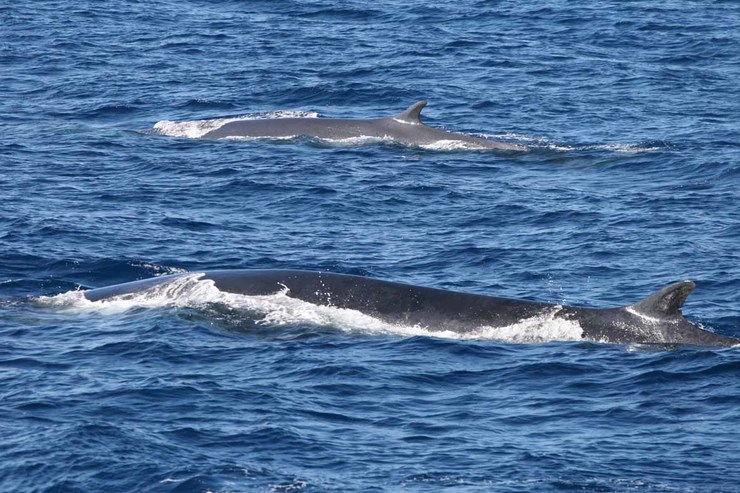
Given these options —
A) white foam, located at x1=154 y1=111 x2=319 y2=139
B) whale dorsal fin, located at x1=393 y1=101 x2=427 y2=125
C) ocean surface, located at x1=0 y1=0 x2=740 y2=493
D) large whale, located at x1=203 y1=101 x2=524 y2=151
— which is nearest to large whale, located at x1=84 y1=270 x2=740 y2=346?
ocean surface, located at x1=0 y1=0 x2=740 y2=493

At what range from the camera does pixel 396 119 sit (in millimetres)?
41656

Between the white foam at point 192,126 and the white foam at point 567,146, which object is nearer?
the white foam at point 567,146

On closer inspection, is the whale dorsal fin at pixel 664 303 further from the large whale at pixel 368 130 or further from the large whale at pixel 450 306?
the large whale at pixel 368 130

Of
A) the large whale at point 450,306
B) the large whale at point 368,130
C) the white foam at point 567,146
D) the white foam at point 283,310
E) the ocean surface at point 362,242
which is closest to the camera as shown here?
the ocean surface at point 362,242

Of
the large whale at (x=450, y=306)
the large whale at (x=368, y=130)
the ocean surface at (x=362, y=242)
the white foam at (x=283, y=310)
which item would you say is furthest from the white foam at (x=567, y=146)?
the white foam at (x=283, y=310)

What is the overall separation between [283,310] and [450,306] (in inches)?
111

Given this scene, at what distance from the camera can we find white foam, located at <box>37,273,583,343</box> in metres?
24.4

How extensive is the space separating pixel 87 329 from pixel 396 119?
60.7ft

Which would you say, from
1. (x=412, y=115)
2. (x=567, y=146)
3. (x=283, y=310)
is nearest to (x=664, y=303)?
Answer: (x=283, y=310)

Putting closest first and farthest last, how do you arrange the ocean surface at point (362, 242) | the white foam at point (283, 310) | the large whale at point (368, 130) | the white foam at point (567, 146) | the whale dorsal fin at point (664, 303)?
the ocean surface at point (362, 242)
the whale dorsal fin at point (664, 303)
the white foam at point (283, 310)
the white foam at point (567, 146)
the large whale at point (368, 130)

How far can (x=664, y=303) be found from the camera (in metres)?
23.7

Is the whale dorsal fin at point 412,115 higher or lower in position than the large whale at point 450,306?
lower

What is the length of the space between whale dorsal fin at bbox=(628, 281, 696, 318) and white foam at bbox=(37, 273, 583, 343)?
3.69ft

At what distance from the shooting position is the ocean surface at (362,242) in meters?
19.5
